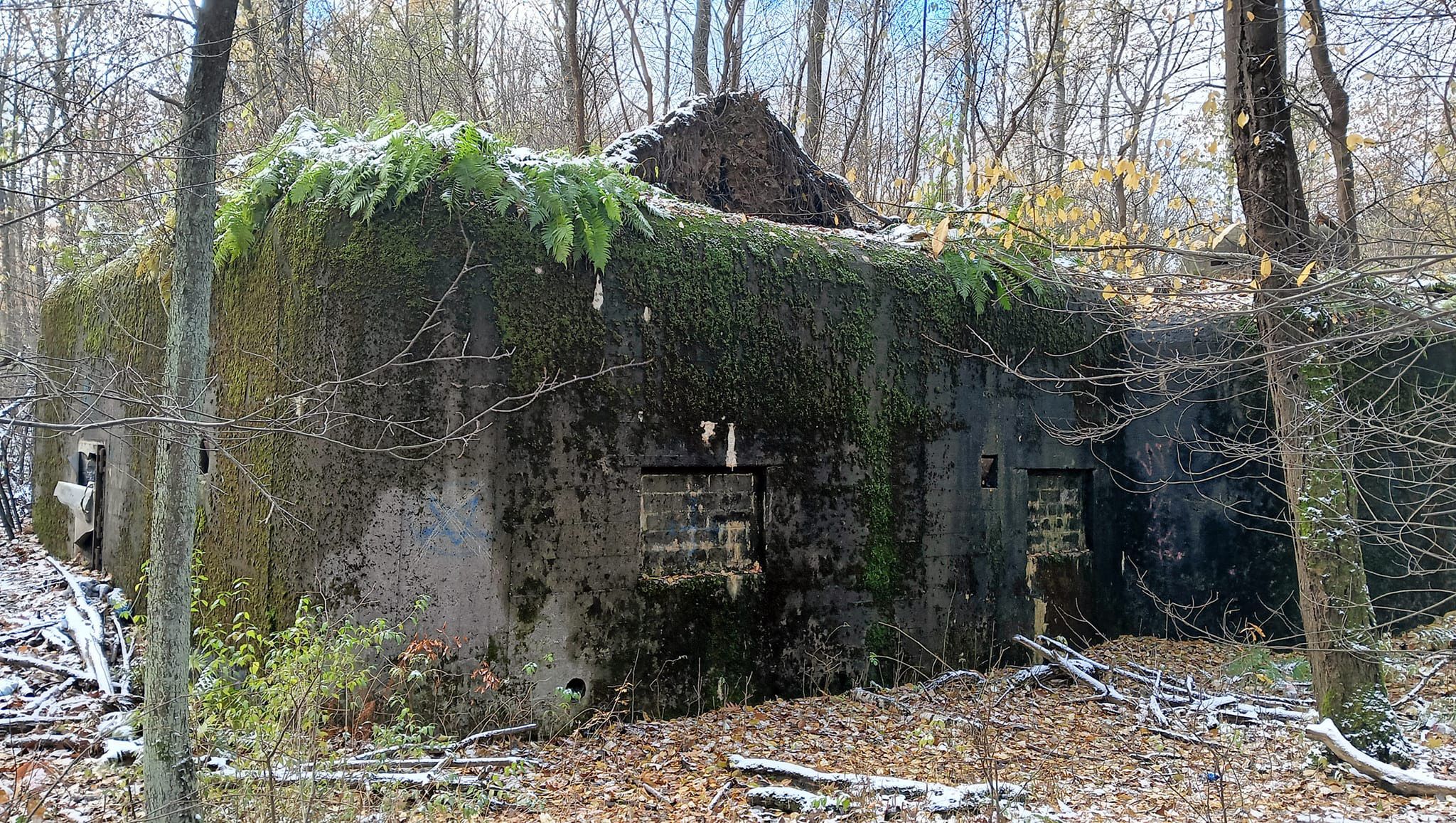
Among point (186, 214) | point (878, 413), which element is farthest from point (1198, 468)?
point (186, 214)

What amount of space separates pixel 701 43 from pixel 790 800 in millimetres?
11236

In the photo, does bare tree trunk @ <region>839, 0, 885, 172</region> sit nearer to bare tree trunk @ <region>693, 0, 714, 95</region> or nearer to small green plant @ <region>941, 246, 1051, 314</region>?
bare tree trunk @ <region>693, 0, 714, 95</region>

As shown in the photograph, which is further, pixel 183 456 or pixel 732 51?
pixel 732 51

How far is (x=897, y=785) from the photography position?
16.1ft

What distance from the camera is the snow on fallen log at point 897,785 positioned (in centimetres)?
473

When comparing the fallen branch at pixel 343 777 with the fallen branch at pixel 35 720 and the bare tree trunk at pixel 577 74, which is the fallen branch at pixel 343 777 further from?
the bare tree trunk at pixel 577 74

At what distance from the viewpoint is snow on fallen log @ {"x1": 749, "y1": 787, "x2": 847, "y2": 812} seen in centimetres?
477

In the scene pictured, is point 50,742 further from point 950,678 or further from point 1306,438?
point 1306,438

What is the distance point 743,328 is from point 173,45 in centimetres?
374

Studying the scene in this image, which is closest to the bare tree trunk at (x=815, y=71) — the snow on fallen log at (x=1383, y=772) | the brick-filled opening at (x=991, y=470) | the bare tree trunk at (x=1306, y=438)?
the brick-filled opening at (x=991, y=470)

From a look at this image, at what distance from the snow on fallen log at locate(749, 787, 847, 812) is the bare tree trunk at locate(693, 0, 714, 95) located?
10.4 meters

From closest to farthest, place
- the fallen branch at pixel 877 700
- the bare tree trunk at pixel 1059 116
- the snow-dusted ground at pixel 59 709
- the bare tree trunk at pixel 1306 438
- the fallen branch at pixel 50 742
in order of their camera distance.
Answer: the snow-dusted ground at pixel 59 709 → the fallen branch at pixel 50 742 → the bare tree trunk at pixel 1306 438 → the fallen branch at pixel 877 700 → the bare tree trunk at pixel 1059 116

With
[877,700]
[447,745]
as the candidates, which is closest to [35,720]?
[447,745]

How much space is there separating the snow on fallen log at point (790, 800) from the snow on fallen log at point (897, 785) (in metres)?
0.12
